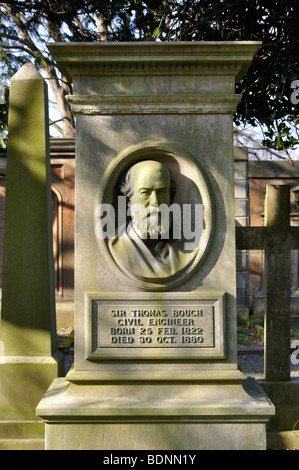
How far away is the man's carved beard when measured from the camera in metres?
2.89

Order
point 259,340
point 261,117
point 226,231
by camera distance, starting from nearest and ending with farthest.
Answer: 1. point 226,231
2. point 261,117
3. point 259,340

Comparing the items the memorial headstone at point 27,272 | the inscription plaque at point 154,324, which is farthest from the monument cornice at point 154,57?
the inscription plaque at point 154,324

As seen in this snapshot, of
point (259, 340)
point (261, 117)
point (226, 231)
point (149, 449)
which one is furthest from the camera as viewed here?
point (259, 340)

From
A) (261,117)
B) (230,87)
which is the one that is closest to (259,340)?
(261,117)

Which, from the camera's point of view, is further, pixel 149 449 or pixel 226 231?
pixel 226 231

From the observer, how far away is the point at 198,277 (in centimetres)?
294

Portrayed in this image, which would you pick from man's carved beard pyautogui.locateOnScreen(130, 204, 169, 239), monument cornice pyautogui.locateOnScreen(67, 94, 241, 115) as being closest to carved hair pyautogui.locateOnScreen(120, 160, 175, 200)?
man's carved beard pyautogui.locateOnScreen(130, 204, 169, 239)

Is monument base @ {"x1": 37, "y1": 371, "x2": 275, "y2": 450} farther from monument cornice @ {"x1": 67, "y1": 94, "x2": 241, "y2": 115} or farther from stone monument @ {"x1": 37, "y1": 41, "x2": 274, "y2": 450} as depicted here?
monument cornice @ {"x1": 67, "y1": 94, "x2": 241, "y2": 115}

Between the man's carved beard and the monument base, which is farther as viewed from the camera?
the man's carved beard

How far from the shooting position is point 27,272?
3584mm

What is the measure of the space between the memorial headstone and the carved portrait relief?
0.90 meters

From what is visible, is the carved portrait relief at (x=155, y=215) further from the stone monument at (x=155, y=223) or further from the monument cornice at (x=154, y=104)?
the monument cornice at (x=154, y=104)

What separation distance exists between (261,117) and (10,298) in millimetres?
3713

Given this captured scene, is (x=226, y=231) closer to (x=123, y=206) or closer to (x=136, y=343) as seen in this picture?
(x=123, y=206)
